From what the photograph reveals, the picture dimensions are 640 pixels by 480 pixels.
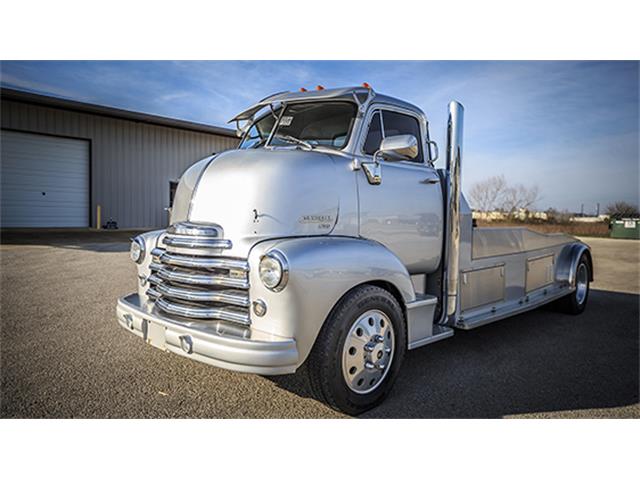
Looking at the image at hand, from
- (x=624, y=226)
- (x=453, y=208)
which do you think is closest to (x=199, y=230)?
(x=453, y=208)

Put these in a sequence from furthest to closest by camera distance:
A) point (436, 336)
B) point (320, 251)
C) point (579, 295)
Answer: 1. point (579, 295)
2. point (436, 336)
3. point (320, 251)

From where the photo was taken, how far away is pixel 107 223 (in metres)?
17.8

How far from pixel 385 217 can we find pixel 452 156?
1.03m

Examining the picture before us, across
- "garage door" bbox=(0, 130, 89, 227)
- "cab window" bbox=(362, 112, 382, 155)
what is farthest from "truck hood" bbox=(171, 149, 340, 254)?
"garage door" bbox=(0, 130, 89, 227)

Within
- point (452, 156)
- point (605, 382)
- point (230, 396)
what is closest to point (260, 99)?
point (452, 156)

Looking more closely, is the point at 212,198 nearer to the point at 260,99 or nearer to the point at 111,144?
the point at 260,99

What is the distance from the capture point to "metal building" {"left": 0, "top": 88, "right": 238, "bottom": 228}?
15.8 meters

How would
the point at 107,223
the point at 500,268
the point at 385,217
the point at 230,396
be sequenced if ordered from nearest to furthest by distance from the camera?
the point at 230,396
the point at 385,217
the point at 500,268
the point at 107,223

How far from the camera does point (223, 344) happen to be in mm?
2629

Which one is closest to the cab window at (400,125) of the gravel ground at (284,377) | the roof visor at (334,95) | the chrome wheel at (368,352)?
the roof visor at (334,95)

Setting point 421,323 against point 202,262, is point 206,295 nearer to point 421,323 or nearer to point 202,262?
point 202,262

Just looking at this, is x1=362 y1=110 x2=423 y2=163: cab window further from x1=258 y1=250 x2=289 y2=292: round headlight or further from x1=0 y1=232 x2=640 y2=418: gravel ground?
x1=0 y1=232 x2=640 y2=418: gravel ground

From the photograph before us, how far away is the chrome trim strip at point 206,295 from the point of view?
2830 mm

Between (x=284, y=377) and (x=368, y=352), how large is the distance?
98 centimetres
